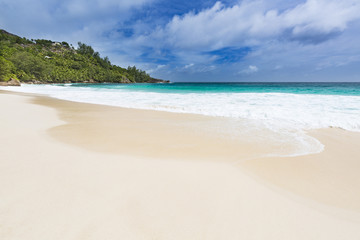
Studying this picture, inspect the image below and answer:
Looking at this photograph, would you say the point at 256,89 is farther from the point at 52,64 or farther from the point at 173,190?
the point at 52,64

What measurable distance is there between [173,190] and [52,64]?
96.4 m

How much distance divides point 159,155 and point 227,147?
4.84 feet

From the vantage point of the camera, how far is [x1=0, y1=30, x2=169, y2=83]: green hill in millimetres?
54194

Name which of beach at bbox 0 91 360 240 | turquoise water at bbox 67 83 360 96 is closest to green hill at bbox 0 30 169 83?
turquoise water at bbox 67 83 360 96

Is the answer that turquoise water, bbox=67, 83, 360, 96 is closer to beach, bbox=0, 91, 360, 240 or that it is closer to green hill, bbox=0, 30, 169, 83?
beach, bbox=0, 91, 360, 240

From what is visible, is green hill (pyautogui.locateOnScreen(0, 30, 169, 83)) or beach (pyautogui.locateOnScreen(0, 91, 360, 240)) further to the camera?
green hill (pyautogui.locateOnScreen(0, 30, 169, 83))

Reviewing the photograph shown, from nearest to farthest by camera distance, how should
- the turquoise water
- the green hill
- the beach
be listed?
the beach → the turquoise water → the green hill

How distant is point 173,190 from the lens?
2.04 metres

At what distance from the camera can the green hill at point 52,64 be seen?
54.2 metres

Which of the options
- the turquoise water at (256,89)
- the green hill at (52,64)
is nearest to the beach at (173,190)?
the turquoise water at (256,89)

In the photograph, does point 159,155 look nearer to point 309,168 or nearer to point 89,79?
point 309,168

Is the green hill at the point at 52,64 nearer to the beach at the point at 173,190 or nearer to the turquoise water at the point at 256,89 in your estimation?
the turquoise water at the point at 256,89

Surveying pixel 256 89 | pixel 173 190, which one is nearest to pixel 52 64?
pixel 256 89

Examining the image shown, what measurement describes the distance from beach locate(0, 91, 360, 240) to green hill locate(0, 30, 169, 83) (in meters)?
44.4
